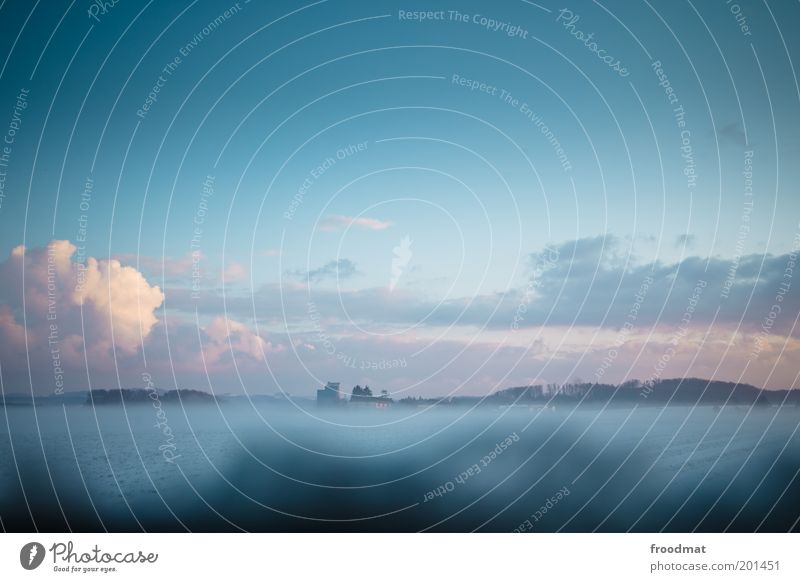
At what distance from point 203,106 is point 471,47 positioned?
5771 mm

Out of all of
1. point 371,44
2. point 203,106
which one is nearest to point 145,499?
point 203,106

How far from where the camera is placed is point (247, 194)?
1541cm

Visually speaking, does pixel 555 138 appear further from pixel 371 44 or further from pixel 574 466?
pixel 574 466

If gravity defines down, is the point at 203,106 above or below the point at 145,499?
above

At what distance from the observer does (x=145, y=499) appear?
14219mm

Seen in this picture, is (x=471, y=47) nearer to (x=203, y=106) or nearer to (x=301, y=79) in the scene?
(x=301, y=79)

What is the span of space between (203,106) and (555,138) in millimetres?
7615
